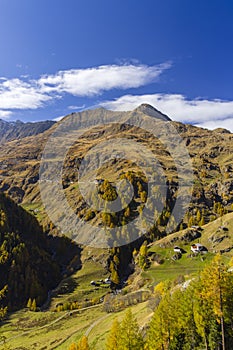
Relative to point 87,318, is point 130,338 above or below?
above

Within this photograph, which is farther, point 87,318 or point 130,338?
point 87,318

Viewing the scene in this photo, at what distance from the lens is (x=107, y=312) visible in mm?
140125

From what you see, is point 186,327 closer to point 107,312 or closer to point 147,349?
point 147,349

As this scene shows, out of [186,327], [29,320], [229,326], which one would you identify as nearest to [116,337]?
[186,327]

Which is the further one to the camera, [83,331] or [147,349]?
[83,331]

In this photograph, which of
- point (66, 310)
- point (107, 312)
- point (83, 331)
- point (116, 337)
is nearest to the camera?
point (116, 337)

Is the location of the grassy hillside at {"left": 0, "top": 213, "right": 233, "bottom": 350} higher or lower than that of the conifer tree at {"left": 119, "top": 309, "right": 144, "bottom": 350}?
lower

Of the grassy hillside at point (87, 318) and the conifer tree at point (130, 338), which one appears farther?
the grassy hillside at point (87, 318)

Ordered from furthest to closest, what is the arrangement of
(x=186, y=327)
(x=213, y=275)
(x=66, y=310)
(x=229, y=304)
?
(x=66, y=310), (x=186, y=327), (x=229, y=304), (x=213, y=275)

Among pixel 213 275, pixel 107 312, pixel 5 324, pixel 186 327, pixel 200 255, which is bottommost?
pixel 5 324

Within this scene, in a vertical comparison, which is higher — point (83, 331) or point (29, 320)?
point (83, 331)

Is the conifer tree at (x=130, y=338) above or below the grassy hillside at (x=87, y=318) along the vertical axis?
above

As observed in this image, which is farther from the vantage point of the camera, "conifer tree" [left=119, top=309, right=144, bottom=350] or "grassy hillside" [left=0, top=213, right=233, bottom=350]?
"grassy hillside" [left=0, top=213, right=233, bottom=350]

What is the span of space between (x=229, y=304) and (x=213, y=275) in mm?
10191
